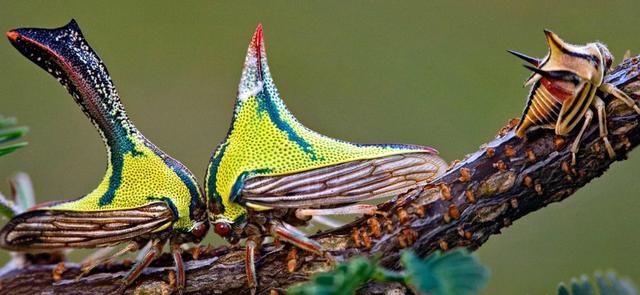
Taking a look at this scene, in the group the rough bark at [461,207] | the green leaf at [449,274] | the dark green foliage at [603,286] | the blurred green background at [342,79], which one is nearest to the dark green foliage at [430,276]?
the green leaf at [449,274]

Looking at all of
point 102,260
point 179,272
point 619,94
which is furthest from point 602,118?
point 102,260

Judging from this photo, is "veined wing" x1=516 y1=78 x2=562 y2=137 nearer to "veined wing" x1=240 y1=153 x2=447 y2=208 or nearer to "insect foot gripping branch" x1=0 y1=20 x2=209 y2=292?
"veined wing" x1=240 y1=153 x2=447 y2=208

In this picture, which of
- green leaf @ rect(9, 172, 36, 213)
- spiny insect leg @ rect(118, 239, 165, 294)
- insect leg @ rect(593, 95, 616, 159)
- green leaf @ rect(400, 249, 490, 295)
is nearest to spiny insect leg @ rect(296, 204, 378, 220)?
spiny insect leg @ rect(118, 239, 165, 294)

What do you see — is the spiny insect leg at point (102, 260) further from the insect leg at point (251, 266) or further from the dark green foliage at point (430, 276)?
the dark green foliage at point (430, 276)

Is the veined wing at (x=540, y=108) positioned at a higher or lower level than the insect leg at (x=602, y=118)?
higher

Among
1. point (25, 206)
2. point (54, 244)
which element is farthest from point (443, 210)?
point (25, 206)

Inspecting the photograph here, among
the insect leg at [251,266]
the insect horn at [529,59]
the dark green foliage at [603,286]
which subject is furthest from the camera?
the insect leg at [251,266]
